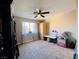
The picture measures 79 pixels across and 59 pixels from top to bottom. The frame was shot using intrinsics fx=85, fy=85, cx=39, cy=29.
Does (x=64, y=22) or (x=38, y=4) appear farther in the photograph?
(x=64, y=22)

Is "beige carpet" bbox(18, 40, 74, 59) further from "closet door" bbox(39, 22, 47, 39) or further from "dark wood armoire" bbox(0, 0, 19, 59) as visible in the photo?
"closet door" bbox(39, 22, 47, 39)

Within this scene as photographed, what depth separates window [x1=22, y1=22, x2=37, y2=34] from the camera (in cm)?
717

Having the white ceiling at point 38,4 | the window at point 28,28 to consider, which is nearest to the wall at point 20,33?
the window at point 28,28

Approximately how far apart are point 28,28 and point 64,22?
313cm

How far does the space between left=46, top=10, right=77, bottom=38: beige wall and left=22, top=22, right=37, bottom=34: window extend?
155 cm

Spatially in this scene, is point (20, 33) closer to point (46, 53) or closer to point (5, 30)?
point (46, 53)

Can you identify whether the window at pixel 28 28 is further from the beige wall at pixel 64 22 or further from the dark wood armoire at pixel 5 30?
the dark wood armoire at pixel 5 30

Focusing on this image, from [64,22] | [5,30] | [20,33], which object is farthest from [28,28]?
[5,30]

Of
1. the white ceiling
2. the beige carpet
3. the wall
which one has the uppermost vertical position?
the white ceiling

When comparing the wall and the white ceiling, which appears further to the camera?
the wall

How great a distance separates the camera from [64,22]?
6.77 metres

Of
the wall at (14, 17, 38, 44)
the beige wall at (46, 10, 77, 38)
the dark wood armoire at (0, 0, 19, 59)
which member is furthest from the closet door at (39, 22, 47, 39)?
the dark wood armoire at (0, 0, 19, 59)

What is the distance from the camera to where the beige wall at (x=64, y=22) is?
608 centimetres

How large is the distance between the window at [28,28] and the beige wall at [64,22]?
155 centimetres
